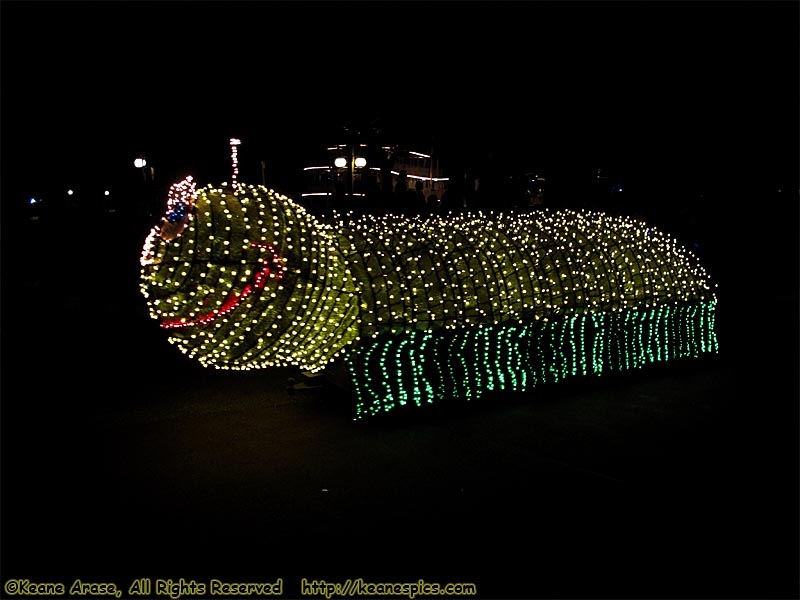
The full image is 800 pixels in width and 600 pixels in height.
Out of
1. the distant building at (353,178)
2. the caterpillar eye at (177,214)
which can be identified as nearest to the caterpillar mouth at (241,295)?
the caterpillar eye at (177,214)

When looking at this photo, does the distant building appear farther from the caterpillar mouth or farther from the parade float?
the caterpillar mouth

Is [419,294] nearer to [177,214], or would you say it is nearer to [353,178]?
[177,214]

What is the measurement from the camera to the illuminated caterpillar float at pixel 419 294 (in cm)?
559

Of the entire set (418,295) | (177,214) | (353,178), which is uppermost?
(353,178)

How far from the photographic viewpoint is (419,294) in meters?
6.46

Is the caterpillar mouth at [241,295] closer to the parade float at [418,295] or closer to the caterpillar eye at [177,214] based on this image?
the parade float at [418,295]

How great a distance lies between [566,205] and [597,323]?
37.4ft

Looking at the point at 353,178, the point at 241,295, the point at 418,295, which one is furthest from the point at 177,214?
the point at 353,178

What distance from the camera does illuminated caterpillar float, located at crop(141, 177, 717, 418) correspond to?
5594mm

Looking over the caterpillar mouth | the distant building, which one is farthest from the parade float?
the distant building

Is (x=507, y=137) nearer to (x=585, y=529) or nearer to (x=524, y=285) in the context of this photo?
(x=524, y=285)

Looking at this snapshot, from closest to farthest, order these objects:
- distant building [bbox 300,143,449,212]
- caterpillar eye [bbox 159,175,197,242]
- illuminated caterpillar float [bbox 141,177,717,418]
Result: caterpillar eye [bbox 159,175,197,242], illuminated caterpillar float [bbox 141,177,717,418], distant building [bbox 300,143,449,212]

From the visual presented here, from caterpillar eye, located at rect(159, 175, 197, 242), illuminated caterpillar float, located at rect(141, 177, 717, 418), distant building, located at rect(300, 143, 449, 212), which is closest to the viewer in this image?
caterpillar eye, located at rect(159, 175, 197, 242)

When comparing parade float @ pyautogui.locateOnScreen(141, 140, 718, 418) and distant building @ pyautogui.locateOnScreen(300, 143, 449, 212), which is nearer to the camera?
parade float @ pyautogui.locateOnScreen(141, 140, 718, 418)
